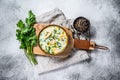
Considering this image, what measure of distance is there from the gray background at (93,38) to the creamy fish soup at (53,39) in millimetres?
117

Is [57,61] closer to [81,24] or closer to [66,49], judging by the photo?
[66,49]

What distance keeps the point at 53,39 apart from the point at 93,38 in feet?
0.66

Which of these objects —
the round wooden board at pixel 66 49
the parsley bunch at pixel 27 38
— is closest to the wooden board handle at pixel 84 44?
the round wooden board at pixel 66 49

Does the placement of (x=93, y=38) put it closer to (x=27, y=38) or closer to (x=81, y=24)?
(x=81, y=24)

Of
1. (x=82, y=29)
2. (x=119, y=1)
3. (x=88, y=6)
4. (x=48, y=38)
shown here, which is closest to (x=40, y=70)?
(x=48, y=38)

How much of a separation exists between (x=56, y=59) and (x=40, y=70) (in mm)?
87

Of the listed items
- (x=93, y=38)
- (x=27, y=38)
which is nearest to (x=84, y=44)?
(x=93, y=38)

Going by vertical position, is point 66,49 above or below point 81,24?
below

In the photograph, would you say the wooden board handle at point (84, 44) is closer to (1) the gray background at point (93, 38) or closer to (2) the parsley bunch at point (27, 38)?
(1) the gray background at point (93, 38)

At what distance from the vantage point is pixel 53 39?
1.27m

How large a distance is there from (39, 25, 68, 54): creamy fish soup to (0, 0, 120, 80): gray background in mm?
117

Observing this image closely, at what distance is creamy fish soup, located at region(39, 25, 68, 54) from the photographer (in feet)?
4.14

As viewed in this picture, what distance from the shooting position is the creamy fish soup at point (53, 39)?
1262 millimetres

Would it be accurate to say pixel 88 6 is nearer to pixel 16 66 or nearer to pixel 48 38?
pixel 48 38
